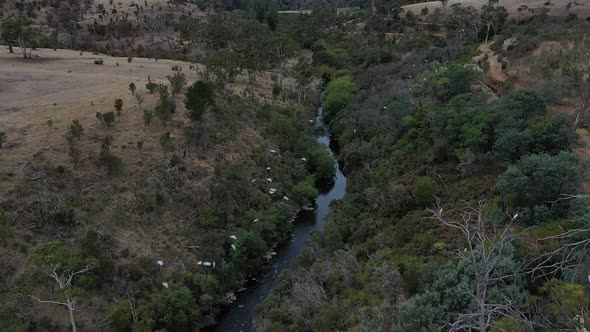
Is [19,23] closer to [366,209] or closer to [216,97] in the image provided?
[216,97]

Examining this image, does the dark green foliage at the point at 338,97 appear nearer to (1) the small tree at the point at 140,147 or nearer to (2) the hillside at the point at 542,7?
(1) the small tree at the point at 140,147

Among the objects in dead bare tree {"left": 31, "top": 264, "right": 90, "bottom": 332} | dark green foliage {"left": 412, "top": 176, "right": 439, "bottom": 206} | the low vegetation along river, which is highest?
dark green foliage {"left": 412, "top": 176, "right": 439, "bottom": 206}

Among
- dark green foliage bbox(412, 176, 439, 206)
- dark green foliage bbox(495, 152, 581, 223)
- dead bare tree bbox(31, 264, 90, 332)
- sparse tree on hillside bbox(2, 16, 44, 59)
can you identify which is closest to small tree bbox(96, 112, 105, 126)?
dead bare tree bbox(31, 264, 90, 332)

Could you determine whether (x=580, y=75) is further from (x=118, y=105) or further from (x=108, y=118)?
(x=118, y=105)

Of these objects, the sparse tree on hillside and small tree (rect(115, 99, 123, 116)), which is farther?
the sparse tree on hillside

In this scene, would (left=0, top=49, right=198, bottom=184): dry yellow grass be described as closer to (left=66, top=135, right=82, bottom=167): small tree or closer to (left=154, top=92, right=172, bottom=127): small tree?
(left=66, top=135, right=82, bottom=167): small tree

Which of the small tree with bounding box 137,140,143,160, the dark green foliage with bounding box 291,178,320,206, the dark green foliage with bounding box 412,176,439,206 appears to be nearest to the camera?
the dark green foliage with bounding box 412,176,439,206

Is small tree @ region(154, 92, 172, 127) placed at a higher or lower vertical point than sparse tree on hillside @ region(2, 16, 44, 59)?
lower

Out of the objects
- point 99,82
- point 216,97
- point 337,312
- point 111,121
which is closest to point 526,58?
point 216,97

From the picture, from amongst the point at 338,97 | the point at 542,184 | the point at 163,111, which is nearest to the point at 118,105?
the point at 163,111
